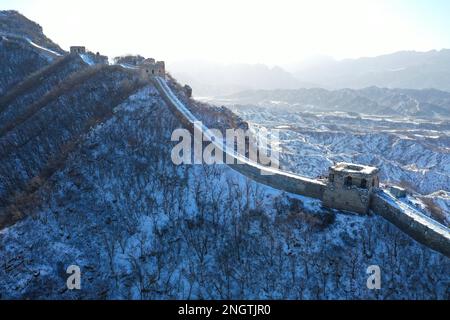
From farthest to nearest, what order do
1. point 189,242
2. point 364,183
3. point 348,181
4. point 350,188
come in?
point 189,242, point 348,181, point 350,188, point 364,183

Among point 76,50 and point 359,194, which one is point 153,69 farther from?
point 359,194

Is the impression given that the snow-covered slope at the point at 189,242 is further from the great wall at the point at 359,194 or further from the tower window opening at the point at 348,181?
the tower window opening at the point at 348,181

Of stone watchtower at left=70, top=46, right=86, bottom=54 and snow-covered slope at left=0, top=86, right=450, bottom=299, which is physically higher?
stone watchtower at left=70, top=46, right=86, bottom=54

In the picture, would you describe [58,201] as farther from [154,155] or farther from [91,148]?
[154,155]

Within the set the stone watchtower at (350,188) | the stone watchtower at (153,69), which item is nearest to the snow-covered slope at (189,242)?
the stone watchtower at (350,188)

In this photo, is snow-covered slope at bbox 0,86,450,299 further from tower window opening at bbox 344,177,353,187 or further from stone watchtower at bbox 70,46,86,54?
stone watchtower at bbox 70,46,86,54

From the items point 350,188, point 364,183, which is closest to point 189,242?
point 350,188

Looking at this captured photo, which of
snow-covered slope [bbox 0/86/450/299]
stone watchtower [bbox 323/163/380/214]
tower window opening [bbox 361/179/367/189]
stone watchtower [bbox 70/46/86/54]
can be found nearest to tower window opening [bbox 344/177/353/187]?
stone watchtower [bbox 323/163/380/214]

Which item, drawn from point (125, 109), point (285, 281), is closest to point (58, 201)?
point (125, 109)

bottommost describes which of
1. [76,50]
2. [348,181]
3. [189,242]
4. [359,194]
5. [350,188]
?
[189,242]
